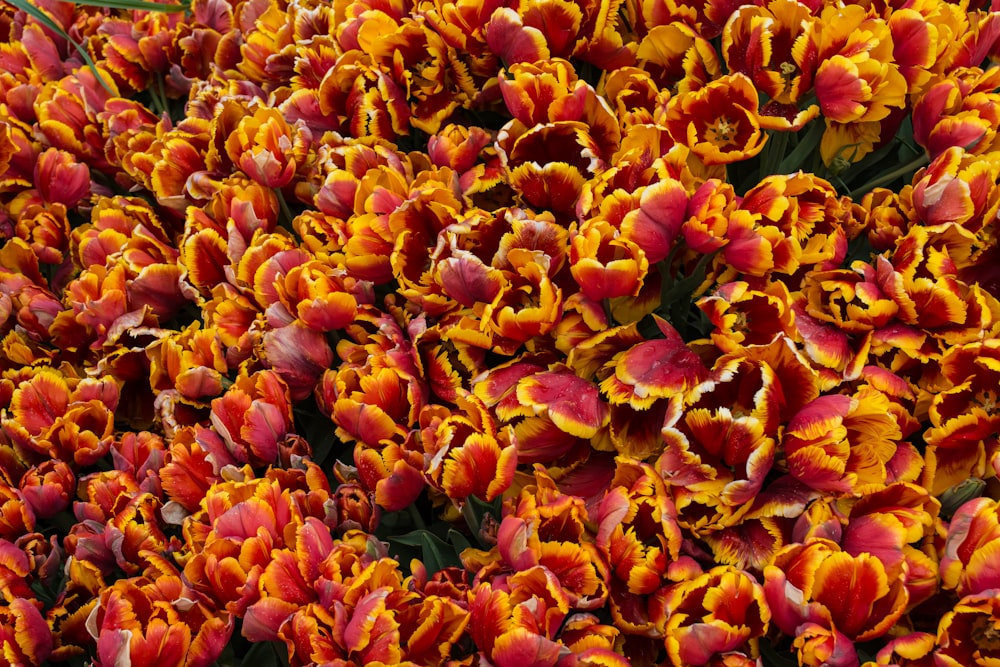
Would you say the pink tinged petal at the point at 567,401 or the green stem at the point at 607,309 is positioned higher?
the green stem at the point at 607,309

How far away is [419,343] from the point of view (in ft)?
3.44

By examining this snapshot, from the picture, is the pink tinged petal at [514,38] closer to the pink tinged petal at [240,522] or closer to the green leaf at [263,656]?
the pink tinged petal at [240,522]

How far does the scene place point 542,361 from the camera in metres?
1.01

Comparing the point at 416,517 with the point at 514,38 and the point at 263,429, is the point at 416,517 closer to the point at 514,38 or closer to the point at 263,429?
the point at 263,429

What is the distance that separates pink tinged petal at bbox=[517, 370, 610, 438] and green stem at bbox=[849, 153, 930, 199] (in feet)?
1.55

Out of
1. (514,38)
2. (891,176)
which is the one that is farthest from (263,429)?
(891,176)

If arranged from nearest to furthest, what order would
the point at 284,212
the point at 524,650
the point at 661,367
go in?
the point at 524,650, the point at 661,367, the point at 284,212

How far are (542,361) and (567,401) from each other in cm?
10

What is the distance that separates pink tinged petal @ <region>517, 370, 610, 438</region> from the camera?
2.98 ft

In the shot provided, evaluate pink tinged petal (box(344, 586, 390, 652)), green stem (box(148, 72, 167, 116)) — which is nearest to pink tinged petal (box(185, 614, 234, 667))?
pink tinged petal (box(344, 586, 390, 652))

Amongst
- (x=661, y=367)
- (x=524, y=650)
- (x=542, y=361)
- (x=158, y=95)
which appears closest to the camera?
(x=524, y=650)

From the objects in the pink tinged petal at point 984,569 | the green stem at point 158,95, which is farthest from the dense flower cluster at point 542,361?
the green stem at point 158,95

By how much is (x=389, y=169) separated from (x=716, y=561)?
0.59m

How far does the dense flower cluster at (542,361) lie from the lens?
84cm
